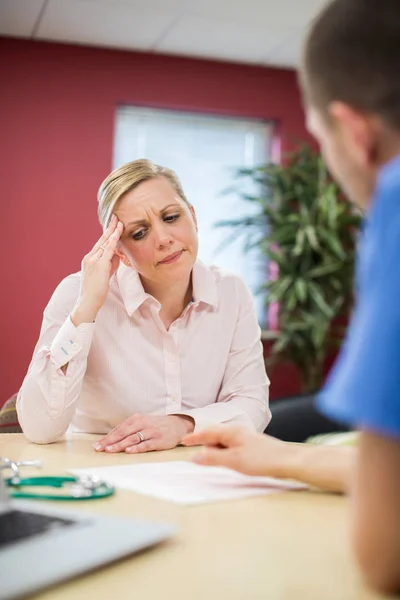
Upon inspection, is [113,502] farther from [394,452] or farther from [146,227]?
[146,227]

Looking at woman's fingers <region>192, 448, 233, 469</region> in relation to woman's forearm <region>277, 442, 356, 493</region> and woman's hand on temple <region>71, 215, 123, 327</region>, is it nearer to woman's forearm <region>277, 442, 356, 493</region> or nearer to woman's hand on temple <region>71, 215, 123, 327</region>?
woman's forearm <region>277, 442, 356, 493</region>

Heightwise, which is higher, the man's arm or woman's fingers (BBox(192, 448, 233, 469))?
the man's arm

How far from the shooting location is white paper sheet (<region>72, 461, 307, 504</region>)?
3.37 feet

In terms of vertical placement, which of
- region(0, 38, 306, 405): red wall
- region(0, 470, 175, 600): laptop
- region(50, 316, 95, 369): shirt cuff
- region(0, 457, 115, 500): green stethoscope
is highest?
region(0, 38, 306, 405): red wall

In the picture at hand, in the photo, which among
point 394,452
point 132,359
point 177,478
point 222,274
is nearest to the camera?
point 394,452

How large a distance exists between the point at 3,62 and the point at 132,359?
361cm

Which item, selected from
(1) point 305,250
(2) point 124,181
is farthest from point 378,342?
(1) point 305,250

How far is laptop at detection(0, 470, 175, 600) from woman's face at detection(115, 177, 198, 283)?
3.91 feet

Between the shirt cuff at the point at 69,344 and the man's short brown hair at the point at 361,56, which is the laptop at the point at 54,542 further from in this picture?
the shirt cuff at the point at 69,344

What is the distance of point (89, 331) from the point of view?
1758 mm

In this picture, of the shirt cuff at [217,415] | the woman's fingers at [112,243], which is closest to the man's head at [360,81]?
the shirt cuff at [217,415]

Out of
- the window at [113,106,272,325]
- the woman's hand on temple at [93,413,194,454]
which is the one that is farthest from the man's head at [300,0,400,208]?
the window at [113,106,272,325]

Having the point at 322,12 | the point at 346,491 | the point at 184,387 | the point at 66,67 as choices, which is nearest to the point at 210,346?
the point at 184,387

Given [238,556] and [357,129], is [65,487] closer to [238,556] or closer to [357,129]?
[238,556]
